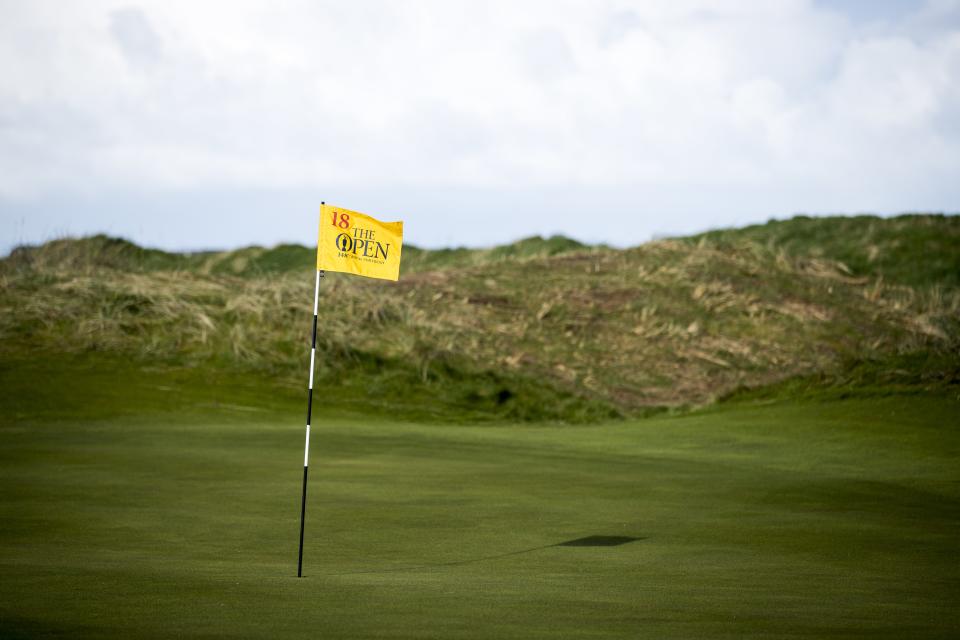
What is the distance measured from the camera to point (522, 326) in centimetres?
4462

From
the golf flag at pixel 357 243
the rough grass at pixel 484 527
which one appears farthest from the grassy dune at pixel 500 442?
the golf flag at pixel 357 243

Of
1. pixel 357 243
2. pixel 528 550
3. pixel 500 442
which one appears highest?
pixel 357 243

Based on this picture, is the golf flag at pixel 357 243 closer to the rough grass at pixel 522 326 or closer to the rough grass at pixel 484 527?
the rough grass at pixel 484 527

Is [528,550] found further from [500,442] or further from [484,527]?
[500,442]

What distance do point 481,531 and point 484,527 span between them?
1.01ft

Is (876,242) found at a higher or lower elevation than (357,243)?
higher

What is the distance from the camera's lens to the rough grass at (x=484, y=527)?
8.78 meters

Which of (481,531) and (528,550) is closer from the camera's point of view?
(528,550)

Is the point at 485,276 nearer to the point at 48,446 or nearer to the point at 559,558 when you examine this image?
the point at 48,446

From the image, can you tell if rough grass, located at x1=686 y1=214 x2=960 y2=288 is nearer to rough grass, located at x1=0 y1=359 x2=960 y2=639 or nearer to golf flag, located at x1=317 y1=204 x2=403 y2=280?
rough grass, located at x1=0 y1=359 x2=960 y2=639

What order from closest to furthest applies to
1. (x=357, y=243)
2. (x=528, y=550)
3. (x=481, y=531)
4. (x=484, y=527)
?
(x=528, y=550), (x=357, y=243), (x=481, y=531), (x=484, y=527)

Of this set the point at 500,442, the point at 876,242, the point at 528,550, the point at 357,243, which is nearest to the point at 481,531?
the point at 528,550

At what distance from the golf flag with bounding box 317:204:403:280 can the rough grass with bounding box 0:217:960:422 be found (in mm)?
22660

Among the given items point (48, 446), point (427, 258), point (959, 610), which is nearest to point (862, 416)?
point (48, 446)
